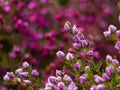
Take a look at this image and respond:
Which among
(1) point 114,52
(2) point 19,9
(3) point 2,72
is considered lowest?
(3) point 2,72

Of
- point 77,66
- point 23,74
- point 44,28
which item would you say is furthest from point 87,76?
point 44,28

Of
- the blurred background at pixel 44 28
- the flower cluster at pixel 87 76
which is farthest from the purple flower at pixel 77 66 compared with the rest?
the blurred background at pixel 44 28

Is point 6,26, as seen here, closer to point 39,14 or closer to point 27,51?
point 27,51

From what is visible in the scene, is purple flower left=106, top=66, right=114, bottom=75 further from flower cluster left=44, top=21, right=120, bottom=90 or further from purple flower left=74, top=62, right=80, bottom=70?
purple flower left=74, top=62, right=80, bottom=70

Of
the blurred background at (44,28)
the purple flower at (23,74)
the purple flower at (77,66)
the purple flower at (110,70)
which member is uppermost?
Answer: the blurred background at (44,28)

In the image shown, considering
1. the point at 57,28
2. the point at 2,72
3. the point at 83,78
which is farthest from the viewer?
the point at 57,28

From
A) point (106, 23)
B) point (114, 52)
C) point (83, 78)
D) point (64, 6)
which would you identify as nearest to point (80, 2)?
point (64, 6)

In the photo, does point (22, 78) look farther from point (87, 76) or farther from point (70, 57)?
point (87, 76)

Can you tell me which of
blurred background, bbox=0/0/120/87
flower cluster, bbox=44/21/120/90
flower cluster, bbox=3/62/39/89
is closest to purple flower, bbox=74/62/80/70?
flower cluster, bbox=44/21/120/90

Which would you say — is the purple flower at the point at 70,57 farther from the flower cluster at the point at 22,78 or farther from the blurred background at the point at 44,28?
the blurred background at the point at 44,28
